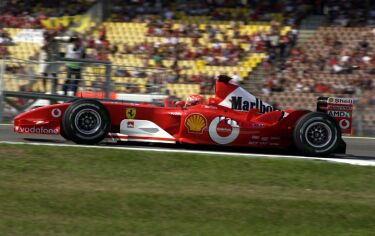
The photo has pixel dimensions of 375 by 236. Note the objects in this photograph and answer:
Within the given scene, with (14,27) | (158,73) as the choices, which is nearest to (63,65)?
(158,73)

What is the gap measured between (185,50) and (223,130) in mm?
11495

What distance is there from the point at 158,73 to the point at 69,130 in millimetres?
7262

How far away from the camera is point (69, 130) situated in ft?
33.5

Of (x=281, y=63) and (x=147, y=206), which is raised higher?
(x=281, y=63)

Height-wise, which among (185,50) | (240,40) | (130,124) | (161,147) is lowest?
(161,147)

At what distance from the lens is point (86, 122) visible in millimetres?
10289

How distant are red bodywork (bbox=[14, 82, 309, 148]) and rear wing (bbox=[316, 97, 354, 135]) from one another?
17.0 inches

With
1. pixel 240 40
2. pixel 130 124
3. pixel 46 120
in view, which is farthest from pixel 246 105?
pixel 240 40

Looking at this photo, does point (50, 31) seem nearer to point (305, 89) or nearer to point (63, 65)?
point (63, 65)

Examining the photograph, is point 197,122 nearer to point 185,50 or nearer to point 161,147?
point 161,147

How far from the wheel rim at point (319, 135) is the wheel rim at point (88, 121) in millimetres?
2969

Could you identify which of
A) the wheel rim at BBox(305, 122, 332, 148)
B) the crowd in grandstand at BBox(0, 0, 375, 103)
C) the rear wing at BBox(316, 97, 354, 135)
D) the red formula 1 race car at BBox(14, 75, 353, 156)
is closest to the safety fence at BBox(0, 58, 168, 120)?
the crowd in grandstand at BBox(0, 0, 375, 103)

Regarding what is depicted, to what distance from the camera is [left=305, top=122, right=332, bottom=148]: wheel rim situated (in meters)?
10.4

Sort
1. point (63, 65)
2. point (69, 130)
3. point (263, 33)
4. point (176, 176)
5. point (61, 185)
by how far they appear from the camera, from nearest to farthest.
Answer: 1. point (61, 185)
2. point (176, 176)
3. point (69, 130)
4. point (63, 65)
5. point (263, 33)
